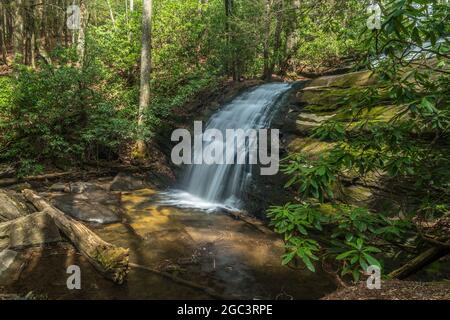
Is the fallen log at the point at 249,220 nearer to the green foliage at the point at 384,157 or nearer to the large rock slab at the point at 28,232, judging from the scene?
the large rock slab at the point at 28,232

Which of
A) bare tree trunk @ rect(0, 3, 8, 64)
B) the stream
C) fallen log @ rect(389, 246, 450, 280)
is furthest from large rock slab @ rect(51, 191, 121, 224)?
bare tree trunk @ rect(0, 3, 8, 64)

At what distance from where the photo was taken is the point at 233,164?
34.6 feet

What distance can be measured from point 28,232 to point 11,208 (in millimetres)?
1499

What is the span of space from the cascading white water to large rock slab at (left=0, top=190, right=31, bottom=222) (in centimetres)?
362

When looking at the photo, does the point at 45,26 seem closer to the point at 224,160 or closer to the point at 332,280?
the point at 224,160

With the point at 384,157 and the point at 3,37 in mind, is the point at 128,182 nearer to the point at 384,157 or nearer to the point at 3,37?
the point at 384,157

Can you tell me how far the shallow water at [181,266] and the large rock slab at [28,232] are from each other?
21cm

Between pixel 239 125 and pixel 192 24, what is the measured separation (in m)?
6.45

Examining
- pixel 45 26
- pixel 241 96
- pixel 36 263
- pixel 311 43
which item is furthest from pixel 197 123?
pixel 45 26

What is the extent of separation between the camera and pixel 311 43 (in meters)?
16.3

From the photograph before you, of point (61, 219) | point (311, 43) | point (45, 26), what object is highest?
point (45, 26)

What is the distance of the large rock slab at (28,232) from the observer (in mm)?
6012

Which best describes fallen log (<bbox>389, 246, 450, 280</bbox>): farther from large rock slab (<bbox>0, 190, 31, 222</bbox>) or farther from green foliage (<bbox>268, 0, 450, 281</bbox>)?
large rock slab (<bbox>0, 190, 31, 222</bbox>)

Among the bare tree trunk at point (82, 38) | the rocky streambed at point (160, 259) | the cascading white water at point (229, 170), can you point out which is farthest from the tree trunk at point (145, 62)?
the rocky streambed at point (160, 259)
